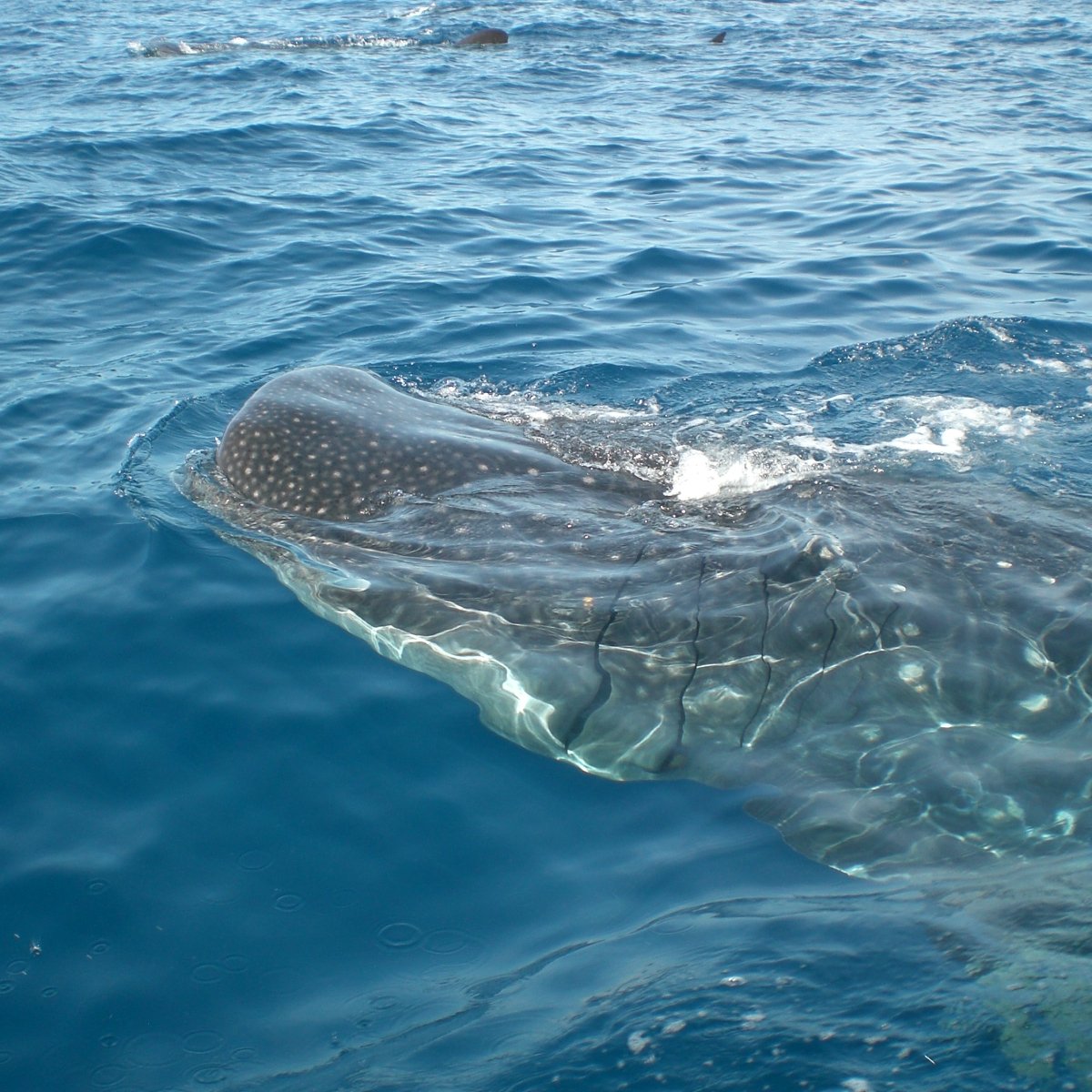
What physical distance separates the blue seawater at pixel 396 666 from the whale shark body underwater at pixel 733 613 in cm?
31

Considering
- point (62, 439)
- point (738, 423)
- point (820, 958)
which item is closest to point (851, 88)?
point (738, 423)

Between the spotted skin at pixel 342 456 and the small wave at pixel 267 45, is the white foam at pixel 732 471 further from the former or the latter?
the small wave at pixel 267 45

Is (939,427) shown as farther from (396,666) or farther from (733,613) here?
(396,666)

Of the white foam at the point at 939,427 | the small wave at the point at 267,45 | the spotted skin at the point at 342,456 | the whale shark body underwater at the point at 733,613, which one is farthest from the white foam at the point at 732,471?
the small wave at the point at 267,45

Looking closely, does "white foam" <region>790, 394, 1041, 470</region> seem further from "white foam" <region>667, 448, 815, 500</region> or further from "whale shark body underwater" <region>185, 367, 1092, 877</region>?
"whale shark body underwater" <region>185, 367, 1092, 877</region>

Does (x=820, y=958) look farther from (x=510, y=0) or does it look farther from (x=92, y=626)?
(x=510, y=0)

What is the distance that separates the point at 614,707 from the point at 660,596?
0.81m

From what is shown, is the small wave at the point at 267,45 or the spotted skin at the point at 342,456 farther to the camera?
the small wave at the point at 267,45

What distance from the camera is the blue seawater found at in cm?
434

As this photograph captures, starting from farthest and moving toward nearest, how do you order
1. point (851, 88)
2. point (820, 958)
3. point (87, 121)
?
point (851, 88)
point (87, 121)
point (820, 958)

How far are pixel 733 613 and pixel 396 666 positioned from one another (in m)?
2.03

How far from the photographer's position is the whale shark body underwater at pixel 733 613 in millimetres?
5594

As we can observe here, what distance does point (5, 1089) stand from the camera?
4176mm

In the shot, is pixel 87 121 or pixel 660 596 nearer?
pixel 660 596
